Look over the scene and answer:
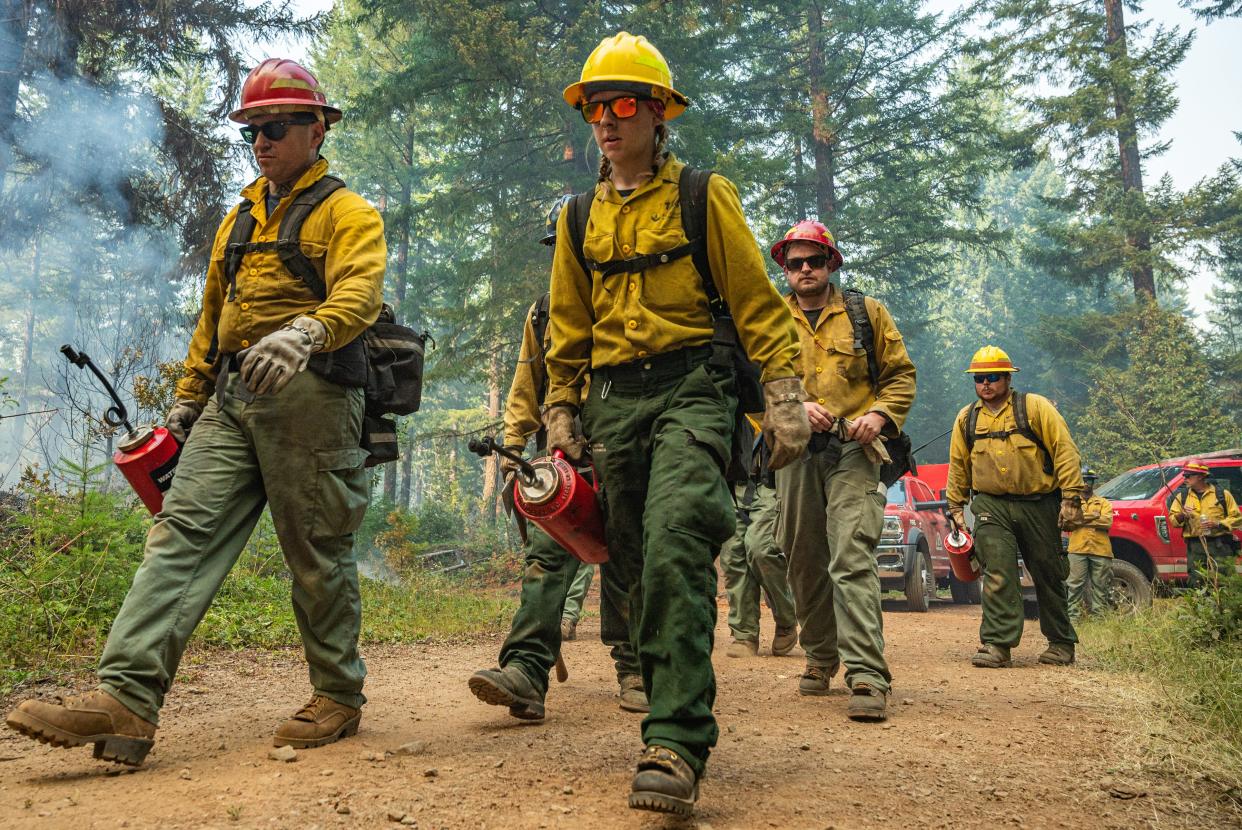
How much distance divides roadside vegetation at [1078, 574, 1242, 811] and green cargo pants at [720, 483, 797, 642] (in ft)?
7.65

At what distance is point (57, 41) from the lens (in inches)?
591

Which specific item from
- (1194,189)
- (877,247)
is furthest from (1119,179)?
(877,247)

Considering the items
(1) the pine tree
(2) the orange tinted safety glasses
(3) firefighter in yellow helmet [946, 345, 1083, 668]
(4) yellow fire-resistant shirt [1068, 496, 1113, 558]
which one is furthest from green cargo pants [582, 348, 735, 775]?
(1) the pine tree

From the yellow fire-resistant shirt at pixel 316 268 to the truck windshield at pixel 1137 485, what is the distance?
448 inches

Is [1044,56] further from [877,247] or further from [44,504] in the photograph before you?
[44,504]

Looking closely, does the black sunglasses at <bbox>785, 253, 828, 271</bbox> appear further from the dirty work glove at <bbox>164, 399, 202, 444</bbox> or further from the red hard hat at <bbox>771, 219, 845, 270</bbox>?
the dirty work glove at <bbox>164, 399, 202, 444</bbox>

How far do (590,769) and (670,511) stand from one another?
1087 mm

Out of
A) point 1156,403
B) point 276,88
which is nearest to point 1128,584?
point 276,88

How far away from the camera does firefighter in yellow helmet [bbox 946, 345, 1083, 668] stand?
25.2ft

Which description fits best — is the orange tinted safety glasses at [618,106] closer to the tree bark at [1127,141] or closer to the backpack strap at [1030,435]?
the backpack strap at [1030,435]

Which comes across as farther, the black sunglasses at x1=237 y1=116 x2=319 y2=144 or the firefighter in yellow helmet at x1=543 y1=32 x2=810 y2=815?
the black sunglasses at x1=237 y1=116 x2=319 y2=144

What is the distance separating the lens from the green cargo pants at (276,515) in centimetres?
375

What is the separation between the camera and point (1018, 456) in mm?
7738

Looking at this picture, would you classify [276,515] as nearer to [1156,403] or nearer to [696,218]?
[696,218]
